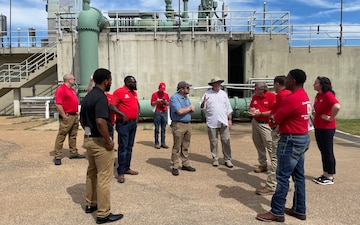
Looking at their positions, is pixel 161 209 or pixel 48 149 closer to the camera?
pixel 161 209

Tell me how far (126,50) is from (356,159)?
12.2 m

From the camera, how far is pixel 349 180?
5746mm

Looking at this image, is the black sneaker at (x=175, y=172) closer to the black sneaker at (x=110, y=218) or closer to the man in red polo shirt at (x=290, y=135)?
the black sneaker at (x=110, y=218)

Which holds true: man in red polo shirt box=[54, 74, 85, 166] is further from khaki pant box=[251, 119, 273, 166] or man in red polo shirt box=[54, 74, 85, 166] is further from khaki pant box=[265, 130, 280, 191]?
khaki pant box=[265, 130, 280, 191]

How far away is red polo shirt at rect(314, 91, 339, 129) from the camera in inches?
209

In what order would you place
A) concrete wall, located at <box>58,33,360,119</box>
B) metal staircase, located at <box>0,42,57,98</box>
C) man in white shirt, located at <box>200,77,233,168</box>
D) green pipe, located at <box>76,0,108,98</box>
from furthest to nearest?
metal staircase, located at <box>0,42,57,98</box>
concrete wall, located at <box>58,33,360,119</box>
green pipe, located at <box>76,0,108,98</box>
man in white shirt, located at <box>200,77,233,168</box>

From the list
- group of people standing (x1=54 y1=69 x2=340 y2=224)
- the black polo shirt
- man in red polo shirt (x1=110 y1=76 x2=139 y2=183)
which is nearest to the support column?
group of people standing (x1=54 y1=69 x2=340 y2=224)

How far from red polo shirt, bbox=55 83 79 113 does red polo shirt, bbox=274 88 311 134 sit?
15.4ft

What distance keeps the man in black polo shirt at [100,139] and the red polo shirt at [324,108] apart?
11.9 ft

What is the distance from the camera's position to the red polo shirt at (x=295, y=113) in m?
3.83

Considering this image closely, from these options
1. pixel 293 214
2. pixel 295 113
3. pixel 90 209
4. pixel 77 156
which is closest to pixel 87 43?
pixel 77 156

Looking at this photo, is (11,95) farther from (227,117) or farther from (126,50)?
(227,117)

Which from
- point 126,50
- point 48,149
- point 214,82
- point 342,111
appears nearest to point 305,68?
point 342,111

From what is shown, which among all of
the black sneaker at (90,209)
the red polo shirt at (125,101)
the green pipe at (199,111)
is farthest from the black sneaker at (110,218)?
the green pipe at (199,111)
